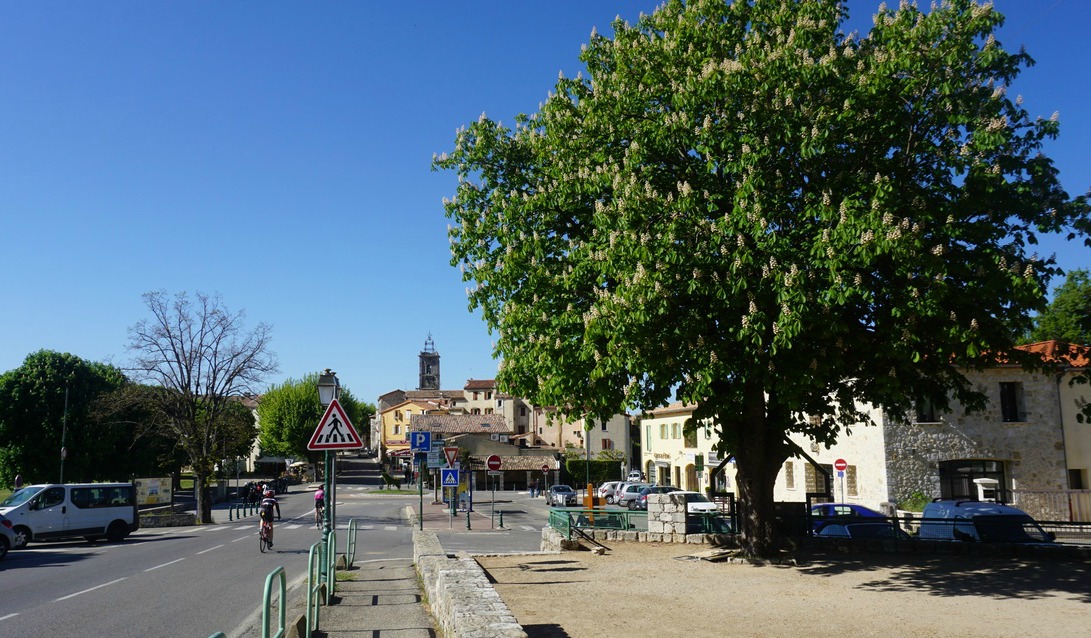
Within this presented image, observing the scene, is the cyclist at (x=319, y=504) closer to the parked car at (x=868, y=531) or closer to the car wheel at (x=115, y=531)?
the car wheel at (x=115, y=531)

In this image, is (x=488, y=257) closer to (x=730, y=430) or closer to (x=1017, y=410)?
(x=730, y=430)

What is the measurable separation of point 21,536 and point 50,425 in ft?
90.9

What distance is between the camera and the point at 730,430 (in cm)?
1614

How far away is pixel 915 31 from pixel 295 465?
8662 cm

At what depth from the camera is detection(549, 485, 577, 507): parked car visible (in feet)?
161

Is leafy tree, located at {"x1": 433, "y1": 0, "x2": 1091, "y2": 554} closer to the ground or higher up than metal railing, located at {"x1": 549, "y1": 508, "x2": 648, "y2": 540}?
higher up

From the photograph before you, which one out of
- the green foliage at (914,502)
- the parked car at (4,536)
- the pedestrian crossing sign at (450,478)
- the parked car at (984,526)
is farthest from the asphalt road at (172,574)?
the green foliage at (914,502)

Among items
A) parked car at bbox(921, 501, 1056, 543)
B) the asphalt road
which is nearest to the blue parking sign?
the asphalt road

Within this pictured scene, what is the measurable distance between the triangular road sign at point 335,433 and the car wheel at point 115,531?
18853mm

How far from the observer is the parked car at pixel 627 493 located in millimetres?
44625

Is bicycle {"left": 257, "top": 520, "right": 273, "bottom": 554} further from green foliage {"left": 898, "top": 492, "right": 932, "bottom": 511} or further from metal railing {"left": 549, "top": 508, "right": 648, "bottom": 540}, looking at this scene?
green foliage {"left": 898, "top": 492, "right": 932, "bottom": 511}

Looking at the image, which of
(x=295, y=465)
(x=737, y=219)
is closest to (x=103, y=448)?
(x=295, y=465)

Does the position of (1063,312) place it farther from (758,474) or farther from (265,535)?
(265,535)

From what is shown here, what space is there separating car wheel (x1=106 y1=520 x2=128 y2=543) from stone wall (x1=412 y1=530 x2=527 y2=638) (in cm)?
1866
